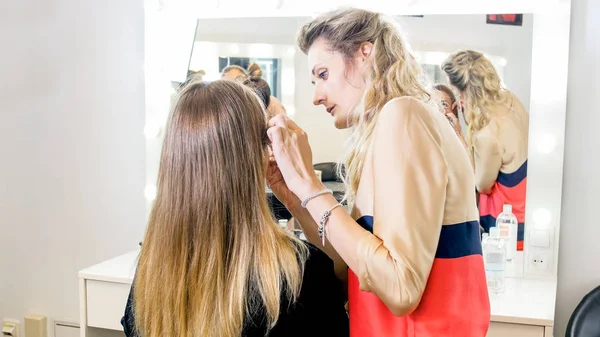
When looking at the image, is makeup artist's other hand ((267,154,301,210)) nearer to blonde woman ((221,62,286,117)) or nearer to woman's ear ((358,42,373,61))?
woman's ear ((358,42,373,61))

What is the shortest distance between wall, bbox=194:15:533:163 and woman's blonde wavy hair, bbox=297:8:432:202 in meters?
0.59

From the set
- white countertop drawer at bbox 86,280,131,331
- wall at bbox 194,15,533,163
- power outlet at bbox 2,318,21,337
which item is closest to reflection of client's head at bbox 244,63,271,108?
wall at bbox 194,15,533,163

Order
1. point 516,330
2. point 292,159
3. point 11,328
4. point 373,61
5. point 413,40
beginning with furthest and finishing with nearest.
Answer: point 11,328 → point 413,40 → point 516,330 → point 373,61 → point 292,159

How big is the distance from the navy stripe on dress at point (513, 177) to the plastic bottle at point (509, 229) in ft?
0.25

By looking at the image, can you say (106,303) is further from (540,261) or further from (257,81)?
(540,261)

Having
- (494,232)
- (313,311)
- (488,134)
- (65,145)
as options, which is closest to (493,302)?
(494,232)

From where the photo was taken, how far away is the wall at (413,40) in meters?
1.64

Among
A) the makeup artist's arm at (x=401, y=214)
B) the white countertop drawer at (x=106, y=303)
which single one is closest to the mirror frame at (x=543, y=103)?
the makeup artist's arm at (x=401, y=214)

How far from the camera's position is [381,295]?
864 mm

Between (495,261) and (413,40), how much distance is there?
0.76m

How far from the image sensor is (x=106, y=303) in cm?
171

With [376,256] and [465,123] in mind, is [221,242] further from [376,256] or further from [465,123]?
[465,123]

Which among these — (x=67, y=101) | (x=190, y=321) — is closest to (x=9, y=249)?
(x=67, y=101)

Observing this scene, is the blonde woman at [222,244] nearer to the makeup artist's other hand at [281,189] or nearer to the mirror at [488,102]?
the makeup artist's other hand at [281,189]
